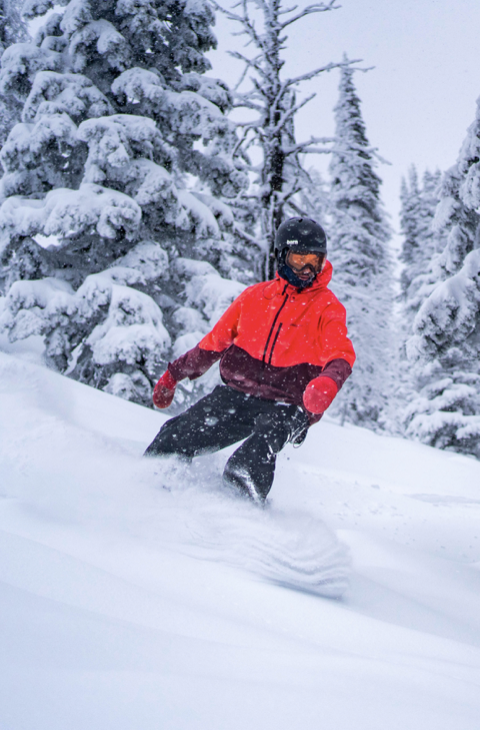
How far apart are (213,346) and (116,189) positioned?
6.90 meters

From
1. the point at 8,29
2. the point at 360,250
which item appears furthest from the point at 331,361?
the point at 360,250

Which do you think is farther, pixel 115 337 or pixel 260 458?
pixel 115 337

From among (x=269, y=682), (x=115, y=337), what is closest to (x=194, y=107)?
(x=115, y=337)

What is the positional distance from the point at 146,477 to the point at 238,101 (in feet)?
28.1

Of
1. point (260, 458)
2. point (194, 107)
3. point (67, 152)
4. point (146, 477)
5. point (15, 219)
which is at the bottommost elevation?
point (146, 477)

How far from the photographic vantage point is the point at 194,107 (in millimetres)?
9000

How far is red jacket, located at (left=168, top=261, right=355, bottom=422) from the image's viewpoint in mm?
3074

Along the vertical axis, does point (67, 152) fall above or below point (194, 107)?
below

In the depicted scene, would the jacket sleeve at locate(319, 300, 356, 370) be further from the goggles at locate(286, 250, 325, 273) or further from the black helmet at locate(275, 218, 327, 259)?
the black helmet at locate(275, 218, 327, 259)

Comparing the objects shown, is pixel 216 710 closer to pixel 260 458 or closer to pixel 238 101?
pixel 260 458

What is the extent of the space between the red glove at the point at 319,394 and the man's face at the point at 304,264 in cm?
77

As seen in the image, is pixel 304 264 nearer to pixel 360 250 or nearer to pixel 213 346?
pixel 213 346

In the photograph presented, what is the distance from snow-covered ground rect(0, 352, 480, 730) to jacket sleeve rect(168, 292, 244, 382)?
0.67 m

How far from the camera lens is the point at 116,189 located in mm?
9133
